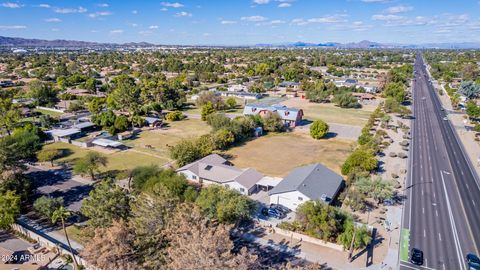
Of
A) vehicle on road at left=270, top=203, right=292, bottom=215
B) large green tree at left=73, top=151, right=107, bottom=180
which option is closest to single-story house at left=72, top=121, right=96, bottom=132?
large green tree at left=73, top=151, right=107, bottom=180

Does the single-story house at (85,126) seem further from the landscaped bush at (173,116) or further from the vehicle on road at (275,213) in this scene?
the vehicle on road at (275,213)

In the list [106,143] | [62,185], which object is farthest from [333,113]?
[62,185]

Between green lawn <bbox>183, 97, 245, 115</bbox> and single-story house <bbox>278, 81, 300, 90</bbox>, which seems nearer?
green lawn <bbox>183, 97, 245, 115</bbox>

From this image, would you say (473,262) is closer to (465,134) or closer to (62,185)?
(62,185)

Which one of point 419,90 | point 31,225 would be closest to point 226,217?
point 31,225

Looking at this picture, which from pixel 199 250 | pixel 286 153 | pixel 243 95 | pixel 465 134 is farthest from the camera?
pixel 243 95

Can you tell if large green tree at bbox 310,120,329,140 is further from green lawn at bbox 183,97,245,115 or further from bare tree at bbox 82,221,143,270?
bare tree at bbox 82,221,143,270
